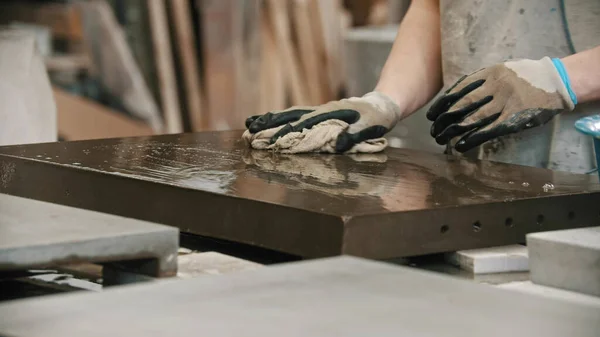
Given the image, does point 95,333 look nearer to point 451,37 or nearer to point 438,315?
point 438,315

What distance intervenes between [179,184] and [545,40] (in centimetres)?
111

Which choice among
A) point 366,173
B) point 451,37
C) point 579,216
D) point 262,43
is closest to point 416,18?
point 451,37

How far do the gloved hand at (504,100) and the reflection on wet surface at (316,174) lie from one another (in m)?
0.11

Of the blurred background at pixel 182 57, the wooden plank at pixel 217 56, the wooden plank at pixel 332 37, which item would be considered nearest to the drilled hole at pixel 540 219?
the blurred background at pixel 182 57

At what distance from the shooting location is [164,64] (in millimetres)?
6078

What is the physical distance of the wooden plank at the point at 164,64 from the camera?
19.7 ft

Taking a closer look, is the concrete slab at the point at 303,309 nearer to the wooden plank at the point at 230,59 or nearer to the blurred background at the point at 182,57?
the blurred background at the point at 182,57

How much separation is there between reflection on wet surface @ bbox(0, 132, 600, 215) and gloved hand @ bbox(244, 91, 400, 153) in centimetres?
3

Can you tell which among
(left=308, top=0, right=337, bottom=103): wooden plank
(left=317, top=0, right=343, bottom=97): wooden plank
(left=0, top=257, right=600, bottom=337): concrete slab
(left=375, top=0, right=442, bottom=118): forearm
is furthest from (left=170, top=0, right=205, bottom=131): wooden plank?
(left=0, top=257, right=600, bottom=337): concrete slab

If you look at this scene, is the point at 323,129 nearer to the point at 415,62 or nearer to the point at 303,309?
the point at 415,62

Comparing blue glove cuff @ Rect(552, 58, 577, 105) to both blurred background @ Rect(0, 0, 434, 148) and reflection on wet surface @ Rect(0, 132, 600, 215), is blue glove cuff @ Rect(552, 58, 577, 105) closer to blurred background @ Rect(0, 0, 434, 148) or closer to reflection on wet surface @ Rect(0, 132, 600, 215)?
reflection on wet surface @ Rect(0, 132, 600, 215)

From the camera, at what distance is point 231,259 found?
150 cm

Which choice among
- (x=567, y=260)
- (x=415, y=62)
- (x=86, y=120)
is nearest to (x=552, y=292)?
(x=567, y=260)

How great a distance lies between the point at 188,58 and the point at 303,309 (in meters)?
5.30
